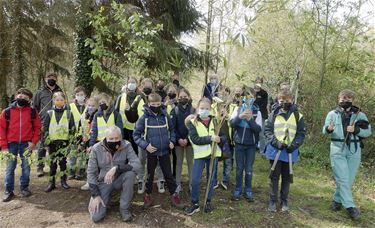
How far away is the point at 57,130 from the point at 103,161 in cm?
130

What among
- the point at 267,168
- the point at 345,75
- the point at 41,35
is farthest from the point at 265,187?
the point at 41,35

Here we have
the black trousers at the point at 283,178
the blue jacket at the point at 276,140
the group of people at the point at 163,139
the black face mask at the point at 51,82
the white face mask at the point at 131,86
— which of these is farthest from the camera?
the black face mask at the point at 51,82

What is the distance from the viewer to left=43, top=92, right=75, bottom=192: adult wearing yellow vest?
5.48 metres

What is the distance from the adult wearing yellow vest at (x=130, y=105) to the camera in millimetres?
5680

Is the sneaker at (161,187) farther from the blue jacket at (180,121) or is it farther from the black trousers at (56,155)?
the black trousers at (56,155)

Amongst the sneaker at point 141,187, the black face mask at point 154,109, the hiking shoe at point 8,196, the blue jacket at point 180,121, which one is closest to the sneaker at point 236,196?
the blue jacket at point 180,121

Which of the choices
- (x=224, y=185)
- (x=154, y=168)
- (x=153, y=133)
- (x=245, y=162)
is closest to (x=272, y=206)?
(x=245, y=162)

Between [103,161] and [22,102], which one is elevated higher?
[22,102]

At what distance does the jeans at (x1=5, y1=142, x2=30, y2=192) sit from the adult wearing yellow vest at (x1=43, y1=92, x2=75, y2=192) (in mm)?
378

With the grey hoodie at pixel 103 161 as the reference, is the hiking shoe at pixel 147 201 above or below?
below

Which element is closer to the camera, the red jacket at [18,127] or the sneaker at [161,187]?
the red jacket at [18,127]

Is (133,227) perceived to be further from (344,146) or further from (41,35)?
(41,35)

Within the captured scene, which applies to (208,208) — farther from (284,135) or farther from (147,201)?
(284,135)

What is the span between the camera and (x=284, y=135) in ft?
16.2
